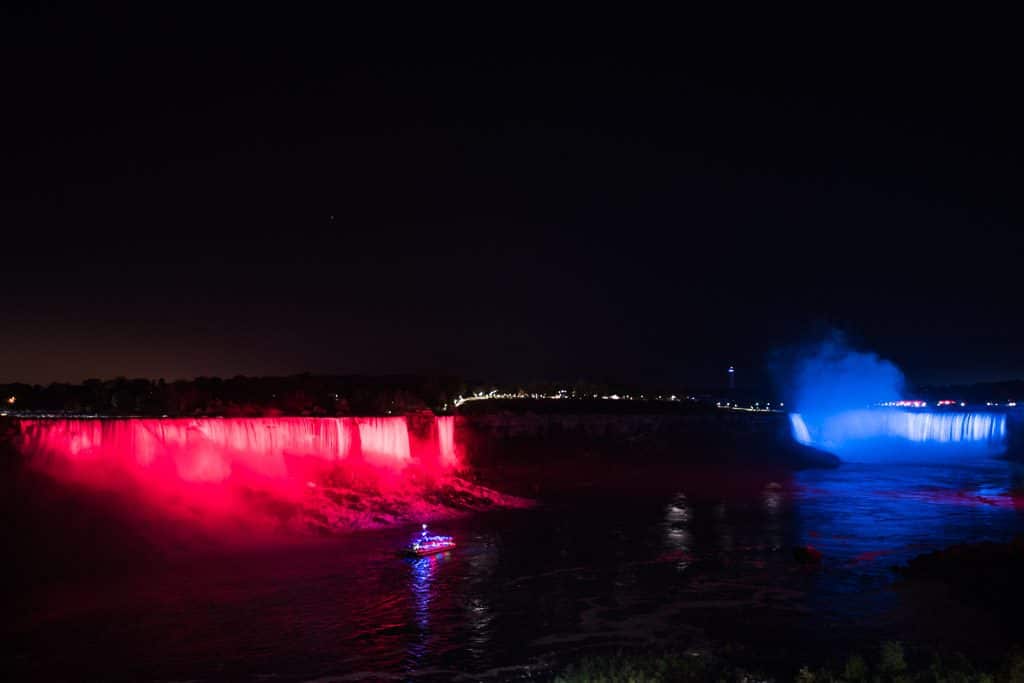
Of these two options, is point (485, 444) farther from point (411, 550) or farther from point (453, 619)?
point (453, 619)

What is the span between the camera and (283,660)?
80.5 feet

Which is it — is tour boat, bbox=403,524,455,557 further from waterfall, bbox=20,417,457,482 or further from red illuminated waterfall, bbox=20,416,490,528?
waterfall, bbox=20,417,457,482

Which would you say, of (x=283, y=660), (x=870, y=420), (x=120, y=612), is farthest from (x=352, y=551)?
(x=870, y=420)

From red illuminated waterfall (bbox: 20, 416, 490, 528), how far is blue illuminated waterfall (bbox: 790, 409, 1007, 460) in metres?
57.4

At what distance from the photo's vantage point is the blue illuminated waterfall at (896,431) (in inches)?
4149

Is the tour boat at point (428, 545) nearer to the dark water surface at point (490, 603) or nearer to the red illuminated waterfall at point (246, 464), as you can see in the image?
the dark water surface at point (490, 603)

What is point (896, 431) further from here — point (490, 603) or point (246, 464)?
point (490, 603)

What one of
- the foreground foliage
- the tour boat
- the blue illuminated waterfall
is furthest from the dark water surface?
the blue illuminated waterfall

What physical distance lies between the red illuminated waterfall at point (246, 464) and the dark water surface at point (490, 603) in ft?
17.7

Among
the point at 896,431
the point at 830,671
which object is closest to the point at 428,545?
the point at 830,671

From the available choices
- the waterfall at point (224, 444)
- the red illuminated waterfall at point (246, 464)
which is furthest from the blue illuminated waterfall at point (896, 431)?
the red illuminated waterfall at point (246, 464)

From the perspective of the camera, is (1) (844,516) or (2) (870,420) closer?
(1) (844,516)

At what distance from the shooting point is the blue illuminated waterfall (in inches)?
4149

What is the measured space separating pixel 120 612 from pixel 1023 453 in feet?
313
